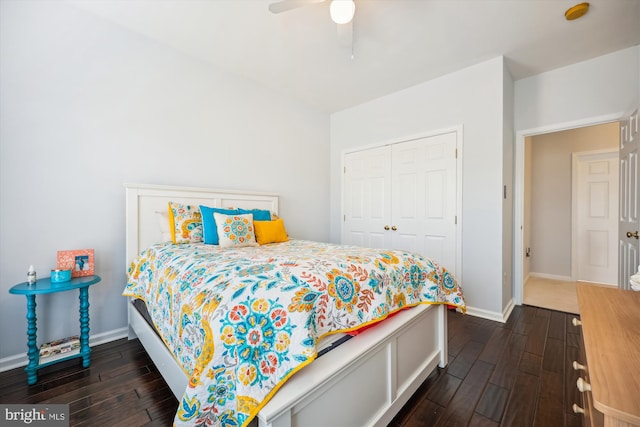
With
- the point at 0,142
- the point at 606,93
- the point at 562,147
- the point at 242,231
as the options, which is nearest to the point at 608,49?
the point at 606,93

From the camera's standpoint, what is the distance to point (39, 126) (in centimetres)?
191

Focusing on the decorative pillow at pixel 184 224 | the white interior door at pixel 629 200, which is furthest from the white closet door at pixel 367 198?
the decorative pillow at pixel 184 224

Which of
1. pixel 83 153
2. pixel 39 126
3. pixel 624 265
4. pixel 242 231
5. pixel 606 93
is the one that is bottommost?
pixel 624 265

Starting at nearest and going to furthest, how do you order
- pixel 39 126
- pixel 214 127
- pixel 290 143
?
1. pixel 39 126
2. pixel 214 127
3. pixel 290 143

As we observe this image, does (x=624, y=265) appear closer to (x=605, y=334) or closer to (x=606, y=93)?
(x=606, y=93)

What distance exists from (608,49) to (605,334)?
3.23 m

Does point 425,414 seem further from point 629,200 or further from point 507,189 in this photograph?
point 629,200

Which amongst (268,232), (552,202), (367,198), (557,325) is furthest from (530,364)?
(552,202)

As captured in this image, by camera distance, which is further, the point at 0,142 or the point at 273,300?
the point at 0,142

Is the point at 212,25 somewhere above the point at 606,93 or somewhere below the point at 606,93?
above

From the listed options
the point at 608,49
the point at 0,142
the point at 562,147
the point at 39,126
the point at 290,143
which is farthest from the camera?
the point at 562,147

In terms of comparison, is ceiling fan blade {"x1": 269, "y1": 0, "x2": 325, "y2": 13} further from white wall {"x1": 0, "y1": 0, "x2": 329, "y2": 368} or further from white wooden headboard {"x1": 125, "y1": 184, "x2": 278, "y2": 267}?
white wooden headboard {"x1": 125, "y1": 184, "x2": 278, "y2": 267}

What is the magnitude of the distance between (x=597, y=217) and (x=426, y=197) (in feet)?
9.65

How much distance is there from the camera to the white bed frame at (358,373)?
3.07ft
